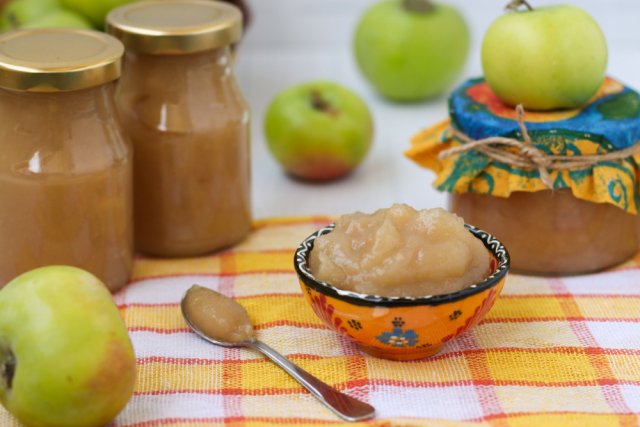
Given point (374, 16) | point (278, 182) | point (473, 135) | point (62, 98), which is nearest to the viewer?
point (62, 98)

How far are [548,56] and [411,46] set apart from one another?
0.78 meters

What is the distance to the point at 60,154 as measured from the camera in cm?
128

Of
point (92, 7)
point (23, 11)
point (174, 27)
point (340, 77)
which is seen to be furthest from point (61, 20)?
point (340, 77)

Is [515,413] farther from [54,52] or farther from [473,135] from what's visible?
[54,52]

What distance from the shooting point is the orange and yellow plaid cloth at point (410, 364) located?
108 cm

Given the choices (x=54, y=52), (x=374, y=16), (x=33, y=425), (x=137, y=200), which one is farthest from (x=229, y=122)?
(x=374, y=16)

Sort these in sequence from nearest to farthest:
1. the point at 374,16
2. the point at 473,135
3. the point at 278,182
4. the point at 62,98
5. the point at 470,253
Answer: the point at 470,253, the point at 62,98, the point at 473,135, the point at 278,182, the point at 374,16

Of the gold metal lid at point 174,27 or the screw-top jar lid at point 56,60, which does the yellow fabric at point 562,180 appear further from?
the screw-top jar lid at point 56,60

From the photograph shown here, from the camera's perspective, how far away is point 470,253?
114 cm

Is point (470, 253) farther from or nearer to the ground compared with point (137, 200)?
farther from the ground

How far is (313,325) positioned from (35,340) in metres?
0.41

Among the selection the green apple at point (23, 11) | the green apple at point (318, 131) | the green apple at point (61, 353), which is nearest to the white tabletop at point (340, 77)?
the green apple at point (318, 131)

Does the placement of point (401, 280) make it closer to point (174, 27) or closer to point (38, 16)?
point (174, 27)

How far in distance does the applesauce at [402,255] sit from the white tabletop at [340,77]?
21.3 inches
